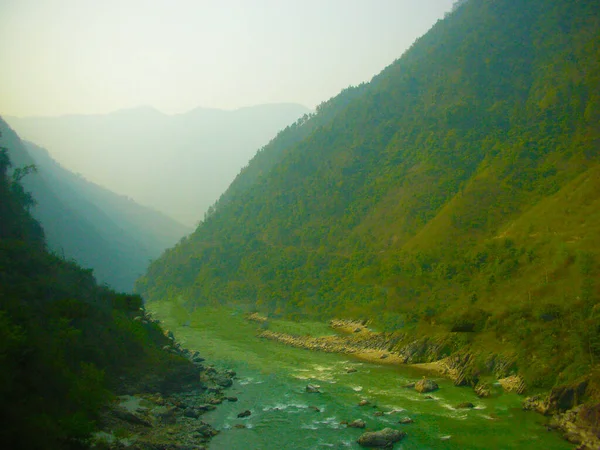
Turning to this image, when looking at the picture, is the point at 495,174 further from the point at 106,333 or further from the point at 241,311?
the point at 106,333

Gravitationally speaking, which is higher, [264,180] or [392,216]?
[264,180]

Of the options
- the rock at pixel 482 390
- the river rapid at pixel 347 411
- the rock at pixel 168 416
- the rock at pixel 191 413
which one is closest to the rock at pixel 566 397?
the river rapid at pixel 347 411

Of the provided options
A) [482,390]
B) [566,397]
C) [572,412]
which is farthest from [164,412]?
[566,397]

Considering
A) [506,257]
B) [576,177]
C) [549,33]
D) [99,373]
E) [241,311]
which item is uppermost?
[549,33]

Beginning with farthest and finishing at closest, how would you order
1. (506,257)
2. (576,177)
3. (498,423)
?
(576,177), (506,257), (498,423)

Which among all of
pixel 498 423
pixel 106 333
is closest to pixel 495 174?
pixel 498 423

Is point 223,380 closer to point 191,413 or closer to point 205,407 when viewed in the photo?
point 205,407

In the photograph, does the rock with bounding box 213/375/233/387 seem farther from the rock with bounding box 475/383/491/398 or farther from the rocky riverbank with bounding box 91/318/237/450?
the rock with bounding box 475/383/491/398
